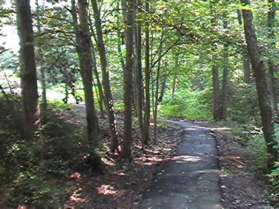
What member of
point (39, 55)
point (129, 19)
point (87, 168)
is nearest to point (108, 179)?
point (87, 168)

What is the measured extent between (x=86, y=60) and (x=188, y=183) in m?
3.84

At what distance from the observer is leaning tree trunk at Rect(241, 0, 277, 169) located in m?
11.7

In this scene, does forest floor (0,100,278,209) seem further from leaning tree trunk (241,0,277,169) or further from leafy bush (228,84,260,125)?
leafy bush (228,84,260,125)

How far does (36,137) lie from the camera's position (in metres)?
9.60

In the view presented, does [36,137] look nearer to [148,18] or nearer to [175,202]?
[175,202]

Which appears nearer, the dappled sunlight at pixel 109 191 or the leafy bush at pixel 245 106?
the dappled sunlight at pixel 109 191

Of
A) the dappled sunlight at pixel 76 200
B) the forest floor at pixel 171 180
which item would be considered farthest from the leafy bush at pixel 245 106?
the dappled sunlight at pixel 76 200

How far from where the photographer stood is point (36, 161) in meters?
9.13

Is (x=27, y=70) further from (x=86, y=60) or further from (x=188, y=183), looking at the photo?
(x=188, y=183)

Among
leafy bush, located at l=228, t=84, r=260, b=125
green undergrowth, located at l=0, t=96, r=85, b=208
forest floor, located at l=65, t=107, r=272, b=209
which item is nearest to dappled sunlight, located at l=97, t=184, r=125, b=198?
forest floor, located at l=65, t=107, r=272, b=209

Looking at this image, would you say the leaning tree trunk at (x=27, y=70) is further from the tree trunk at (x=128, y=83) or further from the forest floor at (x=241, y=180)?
the forest floor at (x=241, y=180)

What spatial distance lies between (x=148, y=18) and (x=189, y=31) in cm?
167

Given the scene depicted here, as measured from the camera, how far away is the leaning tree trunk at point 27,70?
934cm

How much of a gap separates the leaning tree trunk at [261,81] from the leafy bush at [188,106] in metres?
16.4
